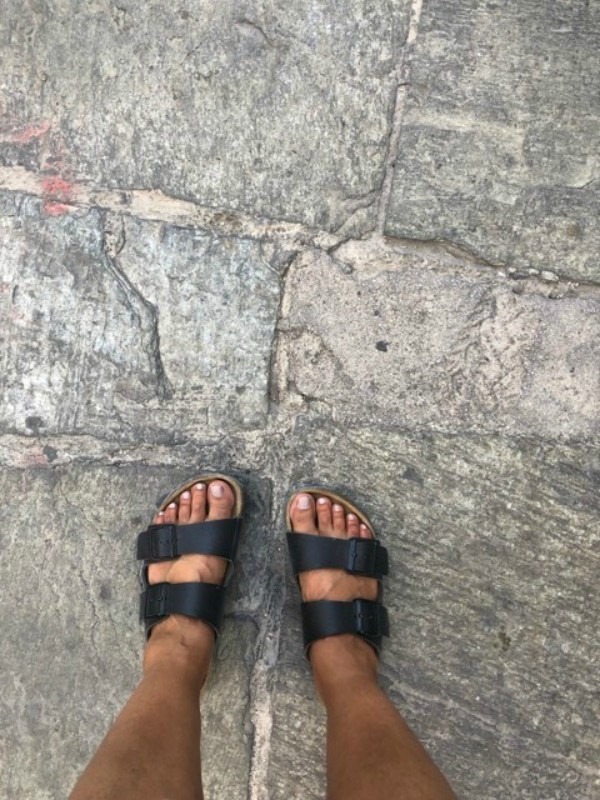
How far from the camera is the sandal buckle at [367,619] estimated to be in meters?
1.59

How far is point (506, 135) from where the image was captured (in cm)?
161

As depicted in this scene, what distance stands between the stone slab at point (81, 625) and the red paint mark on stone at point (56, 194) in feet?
2.02

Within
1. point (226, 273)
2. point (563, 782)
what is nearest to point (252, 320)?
point (226, 273)

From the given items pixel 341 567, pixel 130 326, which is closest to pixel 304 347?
pixel 130 326

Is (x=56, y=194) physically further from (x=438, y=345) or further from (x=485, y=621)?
(x=485, y=621)

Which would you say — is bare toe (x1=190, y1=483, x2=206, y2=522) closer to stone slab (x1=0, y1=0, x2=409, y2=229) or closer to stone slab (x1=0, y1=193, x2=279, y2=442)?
stone slab (x1=0, y1=193, x2=279, y2=442)

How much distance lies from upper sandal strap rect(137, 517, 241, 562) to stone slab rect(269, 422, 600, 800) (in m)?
0.27

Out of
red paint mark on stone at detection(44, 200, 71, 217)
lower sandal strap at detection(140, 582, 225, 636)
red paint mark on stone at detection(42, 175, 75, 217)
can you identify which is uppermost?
red paint mark on stone at detection(42, 175, 75, 217)

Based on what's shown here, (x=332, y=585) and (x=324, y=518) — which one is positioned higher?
(x=324, y=518)

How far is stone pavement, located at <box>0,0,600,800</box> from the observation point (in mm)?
1600

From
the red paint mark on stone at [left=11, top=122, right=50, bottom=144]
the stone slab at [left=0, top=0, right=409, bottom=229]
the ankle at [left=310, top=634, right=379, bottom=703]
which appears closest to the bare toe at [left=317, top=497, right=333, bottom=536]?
the ankle at [left=310, top=634, right=379, bottom=703]

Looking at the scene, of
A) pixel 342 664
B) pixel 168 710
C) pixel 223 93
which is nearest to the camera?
pixel 168 710

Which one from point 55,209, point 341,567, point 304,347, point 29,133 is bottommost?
point 341,567

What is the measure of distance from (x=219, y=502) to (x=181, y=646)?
0.33m
